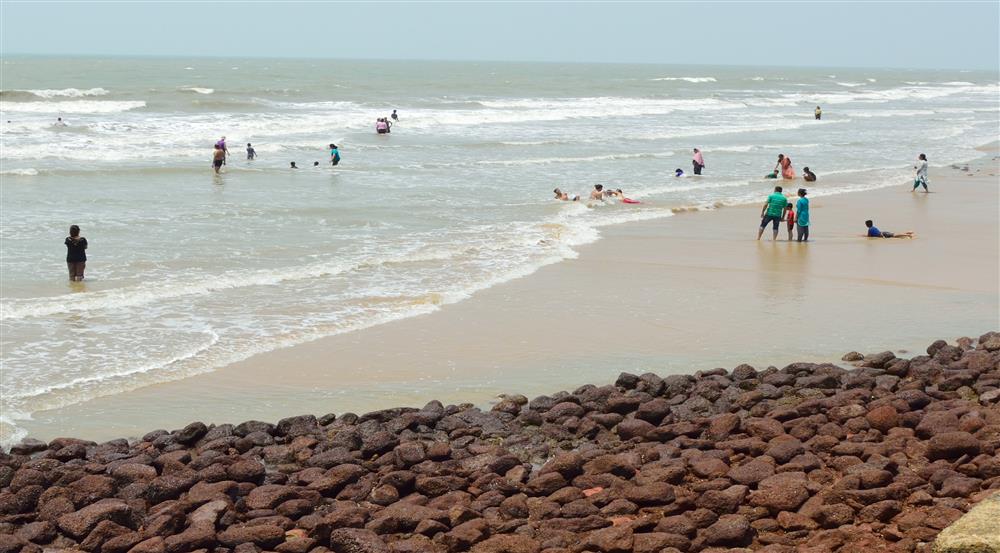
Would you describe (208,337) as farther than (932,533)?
Yes

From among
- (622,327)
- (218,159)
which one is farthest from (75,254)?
(218,159)

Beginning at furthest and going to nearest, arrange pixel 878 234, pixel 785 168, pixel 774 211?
1. pixel 785 168
2. pixel 878 234
3. pixel 774 211

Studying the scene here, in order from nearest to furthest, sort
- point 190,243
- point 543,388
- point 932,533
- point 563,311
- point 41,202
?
point 932,533
point 543,388
point 563,311
point 190,243
point 41,202

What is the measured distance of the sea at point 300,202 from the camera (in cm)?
1355

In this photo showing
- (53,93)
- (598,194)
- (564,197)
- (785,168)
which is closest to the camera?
(598,194)

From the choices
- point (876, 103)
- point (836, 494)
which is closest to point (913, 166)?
point (836, 494)

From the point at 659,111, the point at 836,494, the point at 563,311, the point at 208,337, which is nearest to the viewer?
the point at 836,494

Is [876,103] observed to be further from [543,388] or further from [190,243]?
[543,388]

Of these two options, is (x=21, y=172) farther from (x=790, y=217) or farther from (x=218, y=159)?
(x=790, y=217)

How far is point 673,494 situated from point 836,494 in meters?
1.06

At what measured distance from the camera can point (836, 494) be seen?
755cm

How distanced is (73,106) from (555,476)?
55.9m

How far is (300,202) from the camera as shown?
2564 centimetres

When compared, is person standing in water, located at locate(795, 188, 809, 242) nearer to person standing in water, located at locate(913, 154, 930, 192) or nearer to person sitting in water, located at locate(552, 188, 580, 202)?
person sitting in water, located at locate(552, 188, 580, 202)
